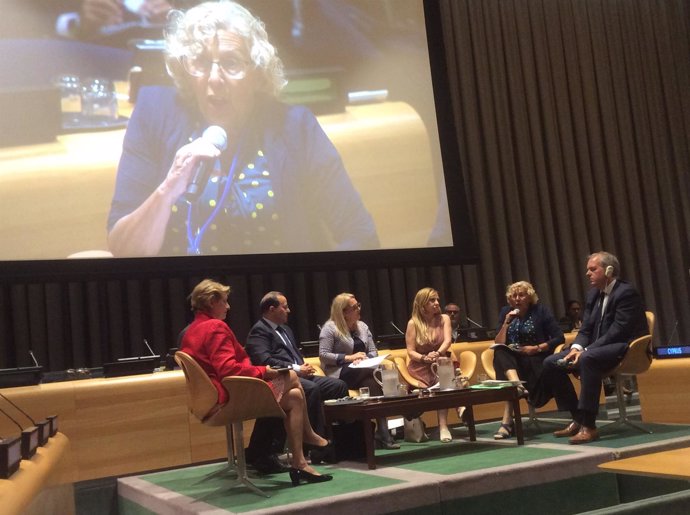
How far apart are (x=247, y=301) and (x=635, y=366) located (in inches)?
144

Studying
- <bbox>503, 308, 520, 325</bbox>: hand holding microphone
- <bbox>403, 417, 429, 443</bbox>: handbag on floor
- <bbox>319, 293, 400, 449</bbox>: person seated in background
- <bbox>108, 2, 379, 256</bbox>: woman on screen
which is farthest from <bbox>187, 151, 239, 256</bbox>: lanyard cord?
<bbox>503, 308, 520, 325</bbox>: hand holding microphone

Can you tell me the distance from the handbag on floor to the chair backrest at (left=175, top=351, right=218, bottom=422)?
180cm

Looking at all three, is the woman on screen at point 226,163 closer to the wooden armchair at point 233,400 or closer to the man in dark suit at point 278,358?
the man in dark suit at point 278,358

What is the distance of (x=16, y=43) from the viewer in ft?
18.7

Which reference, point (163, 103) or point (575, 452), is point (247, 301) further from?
point (575, 452)

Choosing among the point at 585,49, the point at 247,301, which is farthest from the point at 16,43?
the point at 585,49

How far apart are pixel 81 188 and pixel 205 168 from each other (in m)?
1.00

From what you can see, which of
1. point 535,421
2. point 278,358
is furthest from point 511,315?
point 278,358

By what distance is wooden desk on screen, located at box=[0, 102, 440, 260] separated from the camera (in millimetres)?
5566

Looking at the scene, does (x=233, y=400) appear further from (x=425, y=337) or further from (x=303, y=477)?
(x=425, y=337)

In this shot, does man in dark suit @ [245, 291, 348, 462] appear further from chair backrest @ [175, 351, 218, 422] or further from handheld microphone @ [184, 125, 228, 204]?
handheld microphone @ [184, 125, 228, 204]

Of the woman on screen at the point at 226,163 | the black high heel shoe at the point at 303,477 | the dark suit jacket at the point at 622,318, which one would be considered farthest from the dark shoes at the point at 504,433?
the woman on screen at the point at 226,163

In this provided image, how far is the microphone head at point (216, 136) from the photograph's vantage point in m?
6.41

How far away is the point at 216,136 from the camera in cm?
645
